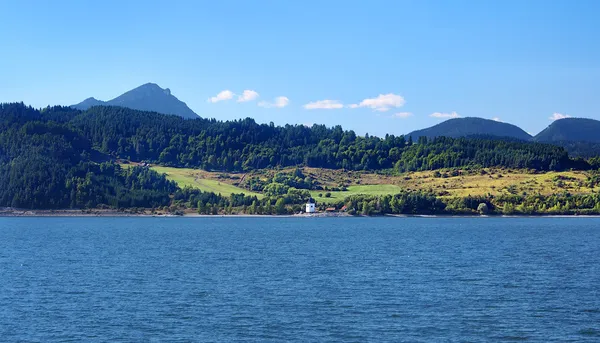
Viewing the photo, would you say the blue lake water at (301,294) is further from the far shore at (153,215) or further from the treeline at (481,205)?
the far shore at (153,215)

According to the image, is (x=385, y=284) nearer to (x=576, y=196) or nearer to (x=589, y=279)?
(x=589, y=279)

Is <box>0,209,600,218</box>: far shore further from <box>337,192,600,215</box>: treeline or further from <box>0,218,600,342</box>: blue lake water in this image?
<box>0,218,600,342</box>: blue lake water

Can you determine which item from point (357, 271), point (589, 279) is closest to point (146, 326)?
point (357, 271)

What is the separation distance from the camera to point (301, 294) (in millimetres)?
50938

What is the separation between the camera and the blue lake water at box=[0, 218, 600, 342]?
39.5 metres

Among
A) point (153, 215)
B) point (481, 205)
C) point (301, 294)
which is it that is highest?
point (481, 205)

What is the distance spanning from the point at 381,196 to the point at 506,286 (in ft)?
451

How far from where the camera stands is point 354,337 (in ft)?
125

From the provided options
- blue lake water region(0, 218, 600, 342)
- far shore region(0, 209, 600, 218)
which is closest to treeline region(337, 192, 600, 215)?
far shore region(0, 209, 600, 218)

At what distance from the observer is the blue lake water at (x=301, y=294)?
1555 inches

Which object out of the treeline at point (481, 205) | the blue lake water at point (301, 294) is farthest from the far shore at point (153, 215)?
the blue lake water at point (301, 294)

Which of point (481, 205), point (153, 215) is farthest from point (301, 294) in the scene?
point (153, 215)

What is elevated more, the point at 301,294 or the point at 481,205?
the point at 481,205

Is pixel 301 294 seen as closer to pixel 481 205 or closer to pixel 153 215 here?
pixel 481 205
